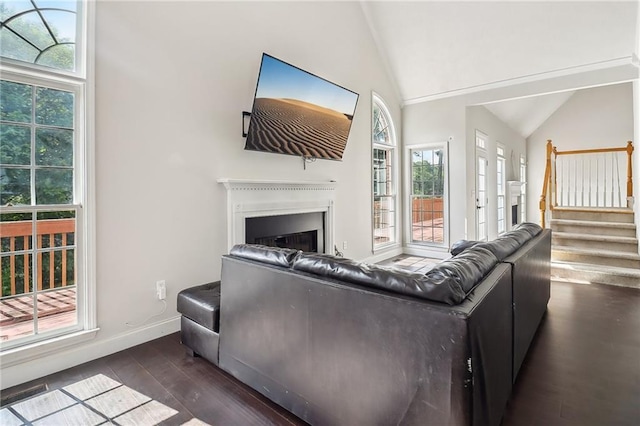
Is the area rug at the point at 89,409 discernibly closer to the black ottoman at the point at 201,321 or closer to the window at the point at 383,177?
the black ottoman at the point at 201,321

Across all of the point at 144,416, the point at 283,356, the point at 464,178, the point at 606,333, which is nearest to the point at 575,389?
the point at 606,333

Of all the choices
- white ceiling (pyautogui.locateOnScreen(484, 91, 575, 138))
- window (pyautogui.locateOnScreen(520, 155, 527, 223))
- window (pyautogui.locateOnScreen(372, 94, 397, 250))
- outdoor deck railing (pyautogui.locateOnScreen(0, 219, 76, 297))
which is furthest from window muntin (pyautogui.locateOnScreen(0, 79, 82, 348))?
window (pyautogui.locateOnScreen(520, 155, 527, 223))

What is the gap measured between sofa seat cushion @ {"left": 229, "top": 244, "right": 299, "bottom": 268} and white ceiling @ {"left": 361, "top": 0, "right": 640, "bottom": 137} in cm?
428

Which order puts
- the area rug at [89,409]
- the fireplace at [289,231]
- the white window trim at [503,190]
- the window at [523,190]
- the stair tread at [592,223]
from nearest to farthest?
the area rug at [89,409], the fireplace at [289,231], the stair tread at [592,223], the white window trim at [503,190], the window at [523,190]

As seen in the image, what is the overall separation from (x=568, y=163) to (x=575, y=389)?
297 inches

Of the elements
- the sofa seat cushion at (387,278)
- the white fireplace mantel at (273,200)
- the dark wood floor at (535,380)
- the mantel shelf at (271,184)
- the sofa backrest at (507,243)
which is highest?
the mantel shelf at (271,184)

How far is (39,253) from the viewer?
7.18 ft

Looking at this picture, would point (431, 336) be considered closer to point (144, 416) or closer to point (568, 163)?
point (144, 416)

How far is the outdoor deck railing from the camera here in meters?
2.07

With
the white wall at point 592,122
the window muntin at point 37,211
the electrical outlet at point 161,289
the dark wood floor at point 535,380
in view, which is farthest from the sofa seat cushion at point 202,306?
the white wall at point 592,122

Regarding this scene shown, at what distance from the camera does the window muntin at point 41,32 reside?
2.04 metres

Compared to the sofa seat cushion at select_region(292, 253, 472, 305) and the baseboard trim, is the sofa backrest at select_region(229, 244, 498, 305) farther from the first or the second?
the baseboard trim

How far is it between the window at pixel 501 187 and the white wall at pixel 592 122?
6.58ft

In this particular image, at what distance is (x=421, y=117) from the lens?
5.89 meters
